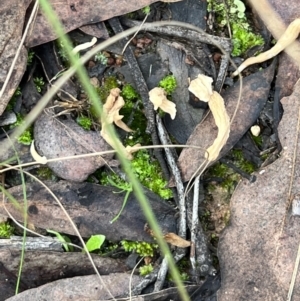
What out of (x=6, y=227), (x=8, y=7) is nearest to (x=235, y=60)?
(x=8, y=7)

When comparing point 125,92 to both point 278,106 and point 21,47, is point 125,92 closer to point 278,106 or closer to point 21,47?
point 21,47

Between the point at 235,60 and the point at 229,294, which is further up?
the point at 235,60

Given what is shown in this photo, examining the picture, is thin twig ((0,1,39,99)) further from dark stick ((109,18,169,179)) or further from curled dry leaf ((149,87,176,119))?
curled dry leaf ((149,87,176,119))

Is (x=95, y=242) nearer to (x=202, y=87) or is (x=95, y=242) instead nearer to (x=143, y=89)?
(x=143, y=89)

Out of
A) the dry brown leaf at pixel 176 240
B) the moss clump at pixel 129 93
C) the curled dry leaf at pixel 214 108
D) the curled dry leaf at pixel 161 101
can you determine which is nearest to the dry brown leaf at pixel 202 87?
the curled dry leaf at pixel 214 108

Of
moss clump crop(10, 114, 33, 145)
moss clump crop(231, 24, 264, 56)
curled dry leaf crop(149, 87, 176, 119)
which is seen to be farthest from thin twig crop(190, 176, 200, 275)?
moss clump crop(10, 114, 33, 145)

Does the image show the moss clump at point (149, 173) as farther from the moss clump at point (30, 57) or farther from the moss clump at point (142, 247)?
the moss clump at point (30, 57)
